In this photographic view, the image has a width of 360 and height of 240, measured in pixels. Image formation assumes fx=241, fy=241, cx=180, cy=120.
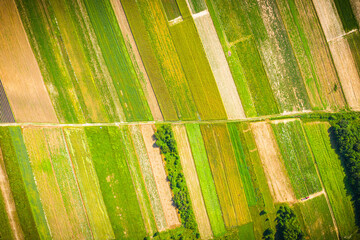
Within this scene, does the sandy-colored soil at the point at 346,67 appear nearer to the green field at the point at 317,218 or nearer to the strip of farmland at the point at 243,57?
the strip of farmland at the point at 243,57

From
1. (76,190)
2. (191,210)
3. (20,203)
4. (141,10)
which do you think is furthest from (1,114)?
(191,210)

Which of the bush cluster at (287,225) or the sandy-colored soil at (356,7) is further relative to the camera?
the sandy-colored soil at (356,7)

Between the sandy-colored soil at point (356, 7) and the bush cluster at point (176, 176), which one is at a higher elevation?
the sandy-colored soil at point (356, 7)

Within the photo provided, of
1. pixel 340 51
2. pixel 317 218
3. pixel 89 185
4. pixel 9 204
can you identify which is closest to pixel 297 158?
pixel 317 218

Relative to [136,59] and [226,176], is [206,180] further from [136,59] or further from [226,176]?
[136,59]

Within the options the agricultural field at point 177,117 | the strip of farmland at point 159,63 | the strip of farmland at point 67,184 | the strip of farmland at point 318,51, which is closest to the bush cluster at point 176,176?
the agricultural field at point 177,117

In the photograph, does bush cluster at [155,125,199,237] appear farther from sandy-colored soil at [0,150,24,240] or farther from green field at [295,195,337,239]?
sandy-colored soil at [0,150,24,240]

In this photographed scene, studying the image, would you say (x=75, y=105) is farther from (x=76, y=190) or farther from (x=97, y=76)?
(x=76, y=190)
